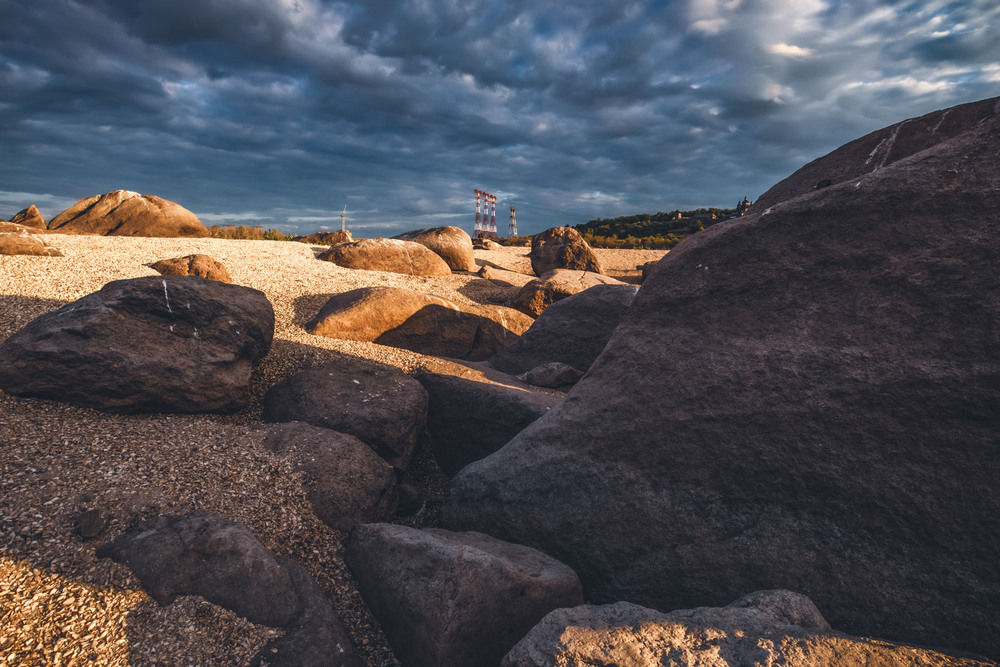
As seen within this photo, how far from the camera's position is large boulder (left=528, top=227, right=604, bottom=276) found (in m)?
14.6

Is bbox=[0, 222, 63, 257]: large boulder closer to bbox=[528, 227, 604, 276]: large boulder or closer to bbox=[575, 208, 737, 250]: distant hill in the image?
bbox=[528, 227, 604, 276]: large boulder

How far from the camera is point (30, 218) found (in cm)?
1298

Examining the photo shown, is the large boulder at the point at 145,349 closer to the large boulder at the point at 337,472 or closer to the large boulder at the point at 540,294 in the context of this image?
the large boulder at the point at 337,472

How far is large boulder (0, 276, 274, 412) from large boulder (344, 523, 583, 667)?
6.94ft

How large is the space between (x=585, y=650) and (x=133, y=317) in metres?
4.11

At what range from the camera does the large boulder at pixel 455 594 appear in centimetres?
262

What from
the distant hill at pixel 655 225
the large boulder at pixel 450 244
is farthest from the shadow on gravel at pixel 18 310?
the distant hill at pixel 655 225

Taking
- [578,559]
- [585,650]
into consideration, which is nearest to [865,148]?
[578,559]

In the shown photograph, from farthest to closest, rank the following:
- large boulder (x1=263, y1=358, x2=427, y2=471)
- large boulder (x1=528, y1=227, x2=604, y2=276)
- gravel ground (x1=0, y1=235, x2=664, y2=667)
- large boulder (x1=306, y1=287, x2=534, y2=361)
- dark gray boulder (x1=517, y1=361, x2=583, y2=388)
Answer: large boulder (x1=528, y1=227, x2=604, y2=276), large boulder (x1=306, y1=287, x2=534, y2=361), dark gray boulder (x1=517, y1=361, x2=583, y2=388), large boulder (x1=263, y1=358, x2=427, y2=471), gravel ground (x1=0, y1=235, x2=664, y2=667)

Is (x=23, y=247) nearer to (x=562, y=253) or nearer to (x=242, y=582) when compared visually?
(x=242, y=582)

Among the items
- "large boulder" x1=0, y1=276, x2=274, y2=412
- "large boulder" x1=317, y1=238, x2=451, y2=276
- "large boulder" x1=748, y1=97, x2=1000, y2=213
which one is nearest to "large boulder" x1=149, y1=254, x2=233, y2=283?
"large boulder" x1=317, y1=238, x2=451, y2=276

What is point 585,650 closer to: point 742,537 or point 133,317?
point 742,537

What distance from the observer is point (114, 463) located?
3.35 m

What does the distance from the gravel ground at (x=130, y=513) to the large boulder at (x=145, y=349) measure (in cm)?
14
